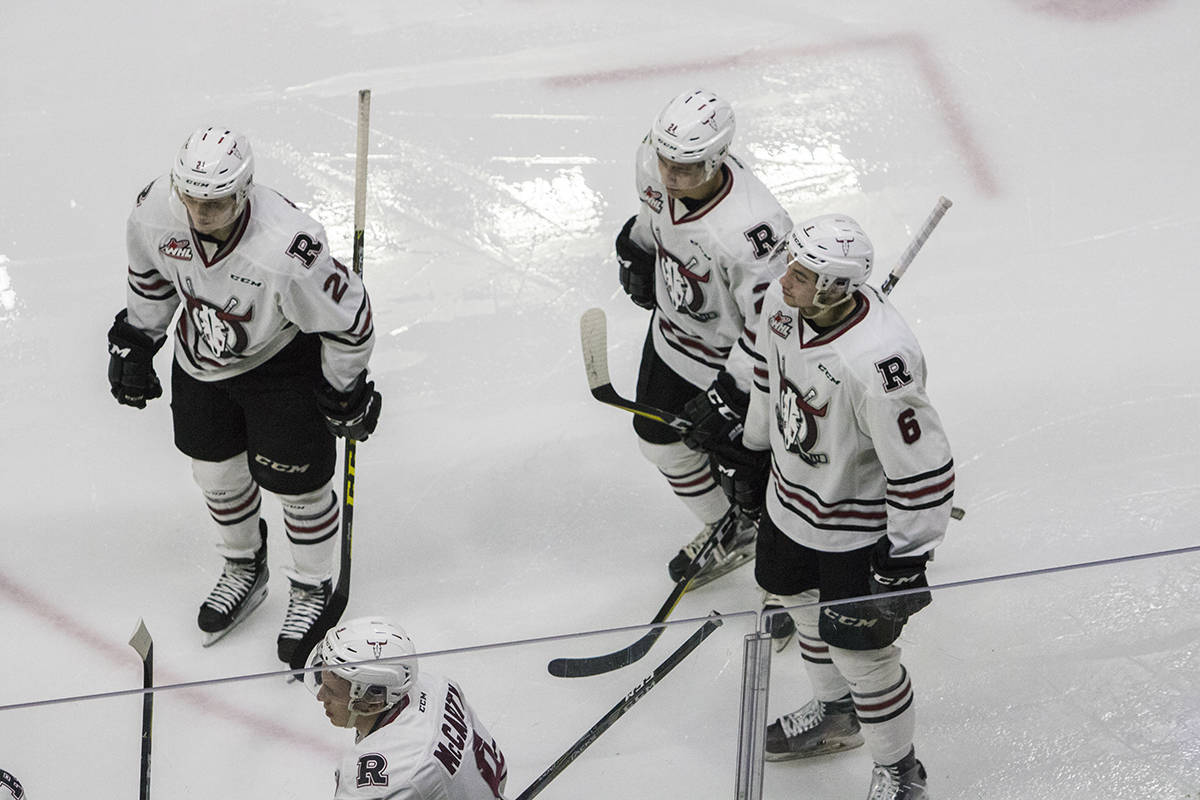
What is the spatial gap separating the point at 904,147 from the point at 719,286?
158cm

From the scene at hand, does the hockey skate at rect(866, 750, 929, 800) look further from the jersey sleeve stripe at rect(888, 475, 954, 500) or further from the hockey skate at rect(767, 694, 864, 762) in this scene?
the jersey sleeve stripe at rect(888, 475, 954, 500)

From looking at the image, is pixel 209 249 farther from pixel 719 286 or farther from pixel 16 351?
pixel 16 351

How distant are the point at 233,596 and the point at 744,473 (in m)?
1.16

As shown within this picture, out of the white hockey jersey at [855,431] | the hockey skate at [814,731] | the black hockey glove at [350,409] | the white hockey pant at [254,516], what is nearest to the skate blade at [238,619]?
the white hockey pant at [254,516]

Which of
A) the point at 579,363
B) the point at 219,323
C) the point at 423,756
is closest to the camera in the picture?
the point at 423,756

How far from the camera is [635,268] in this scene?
11.2 ft

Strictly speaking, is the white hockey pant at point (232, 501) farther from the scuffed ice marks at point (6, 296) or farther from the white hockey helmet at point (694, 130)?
the white hockey helmet at point (694, 130)

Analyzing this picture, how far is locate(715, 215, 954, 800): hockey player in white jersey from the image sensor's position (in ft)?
8.34

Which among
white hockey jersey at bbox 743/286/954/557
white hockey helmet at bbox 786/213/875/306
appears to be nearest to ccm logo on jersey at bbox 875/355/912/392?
white hockey jersey at bbox 743/286/954/557

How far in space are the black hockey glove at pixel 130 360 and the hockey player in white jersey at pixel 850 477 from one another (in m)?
1.26

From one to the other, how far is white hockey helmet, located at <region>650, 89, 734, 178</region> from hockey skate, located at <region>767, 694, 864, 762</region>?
101cm

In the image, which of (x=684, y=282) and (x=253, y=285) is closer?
(x=253, y=285)

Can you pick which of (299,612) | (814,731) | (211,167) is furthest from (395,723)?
(299,612)

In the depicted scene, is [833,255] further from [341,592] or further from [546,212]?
[546,212]
